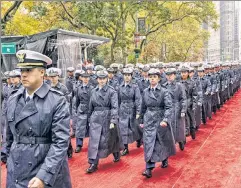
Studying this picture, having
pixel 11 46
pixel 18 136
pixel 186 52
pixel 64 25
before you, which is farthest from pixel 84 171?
pixel 186 52

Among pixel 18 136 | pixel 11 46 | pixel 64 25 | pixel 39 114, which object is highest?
pixel 64 25

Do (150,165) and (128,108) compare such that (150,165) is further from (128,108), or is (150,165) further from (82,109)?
(82,109)

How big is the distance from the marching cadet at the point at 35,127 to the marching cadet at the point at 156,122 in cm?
337

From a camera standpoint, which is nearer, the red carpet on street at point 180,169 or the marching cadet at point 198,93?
the red carpet on street at point 180,169

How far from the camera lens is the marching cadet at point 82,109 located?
→ 28.8ft

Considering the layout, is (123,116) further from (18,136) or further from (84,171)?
(18,136)

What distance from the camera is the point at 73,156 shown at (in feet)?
27.1

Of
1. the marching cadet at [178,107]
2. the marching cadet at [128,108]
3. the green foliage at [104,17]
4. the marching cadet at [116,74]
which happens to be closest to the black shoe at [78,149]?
the marching cadet at [128,108]

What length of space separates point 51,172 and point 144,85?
27.1ft

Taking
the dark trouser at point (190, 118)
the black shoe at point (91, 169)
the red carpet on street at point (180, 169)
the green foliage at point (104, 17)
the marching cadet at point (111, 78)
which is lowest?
the red carpet on street at point (180, 169)

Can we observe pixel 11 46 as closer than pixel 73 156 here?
No

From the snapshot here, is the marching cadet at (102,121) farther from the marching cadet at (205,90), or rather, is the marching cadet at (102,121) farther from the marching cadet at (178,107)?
the marching cadet at (205,90)

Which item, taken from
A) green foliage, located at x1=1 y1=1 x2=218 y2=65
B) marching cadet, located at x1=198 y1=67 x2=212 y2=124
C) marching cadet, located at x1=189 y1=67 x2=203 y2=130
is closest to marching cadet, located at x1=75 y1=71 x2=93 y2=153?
marching cadet, located at x1=189 y1=67 x2=203 y2=130

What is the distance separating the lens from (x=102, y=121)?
7102 mm
